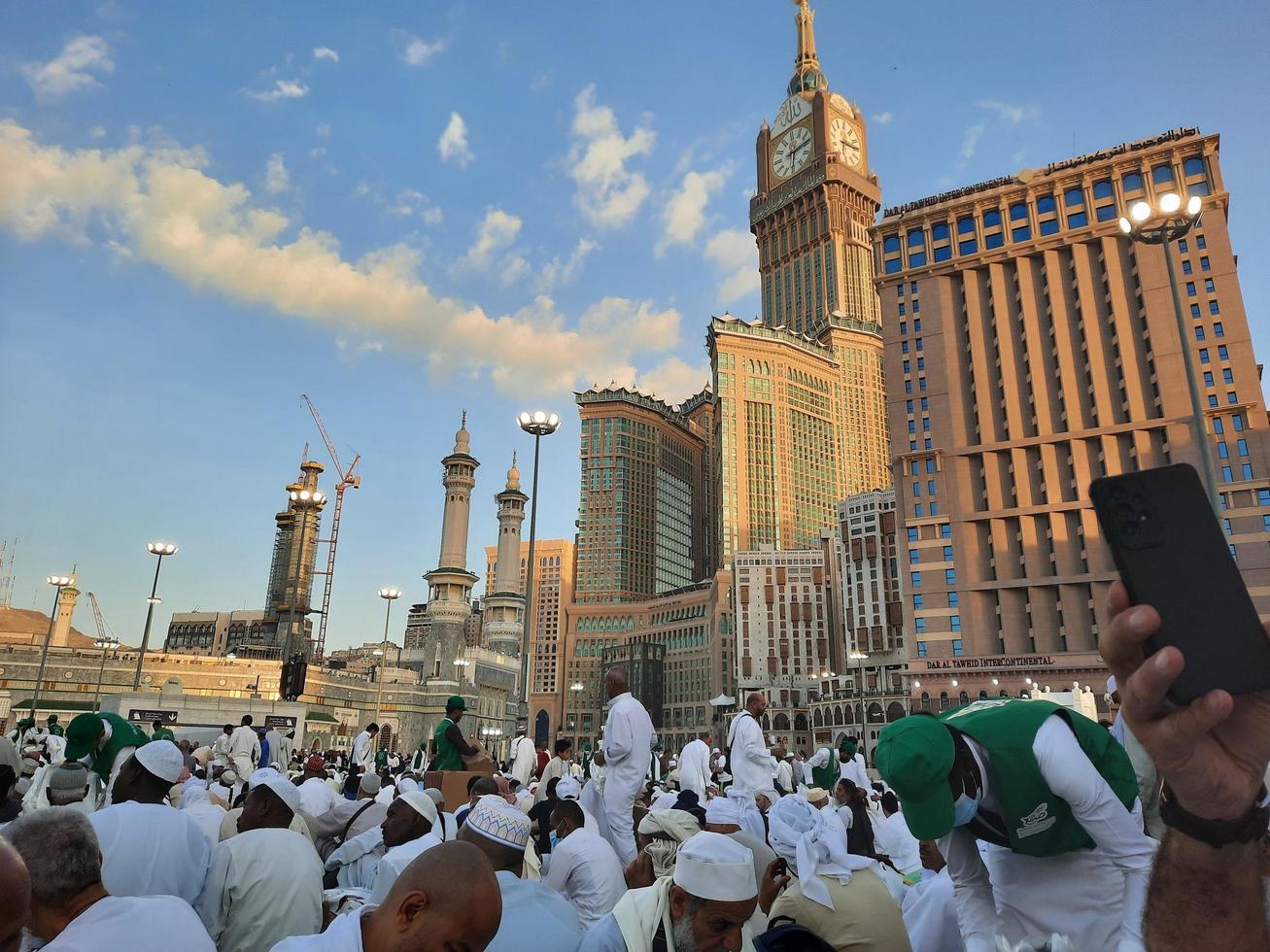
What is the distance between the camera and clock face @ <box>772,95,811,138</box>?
145m

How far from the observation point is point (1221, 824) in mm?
1579

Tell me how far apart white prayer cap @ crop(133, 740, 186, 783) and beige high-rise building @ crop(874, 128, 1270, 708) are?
6769 centimetres

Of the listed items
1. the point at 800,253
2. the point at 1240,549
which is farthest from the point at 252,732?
the point at 800,253

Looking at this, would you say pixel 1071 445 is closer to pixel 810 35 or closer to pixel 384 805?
pixel 384 805

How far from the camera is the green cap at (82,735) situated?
26.1 feet

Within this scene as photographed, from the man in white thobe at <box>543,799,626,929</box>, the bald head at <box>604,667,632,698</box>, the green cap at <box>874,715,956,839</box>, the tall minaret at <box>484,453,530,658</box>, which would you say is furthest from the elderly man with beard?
the tall minaret at <box>484,453,530,658</box>

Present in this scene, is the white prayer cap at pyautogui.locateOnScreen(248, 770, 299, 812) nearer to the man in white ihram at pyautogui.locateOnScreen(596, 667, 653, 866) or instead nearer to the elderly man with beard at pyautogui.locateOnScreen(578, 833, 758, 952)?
the elderly man with beard at pyautogui.locateOnScreen(578, 833, 758, 952)

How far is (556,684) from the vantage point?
140 metres

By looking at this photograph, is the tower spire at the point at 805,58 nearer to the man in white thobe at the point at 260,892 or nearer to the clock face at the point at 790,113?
the clock face at the point at 790,113

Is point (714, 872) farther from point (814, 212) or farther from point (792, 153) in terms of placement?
point (792, 153)

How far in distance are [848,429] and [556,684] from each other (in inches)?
2654

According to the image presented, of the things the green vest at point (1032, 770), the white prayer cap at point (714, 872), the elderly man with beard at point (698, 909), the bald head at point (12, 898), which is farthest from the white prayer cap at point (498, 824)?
the bald head at point (12, 898)

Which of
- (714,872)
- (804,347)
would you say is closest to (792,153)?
(804,347)

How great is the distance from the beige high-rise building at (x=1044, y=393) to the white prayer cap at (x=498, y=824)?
66930mm
